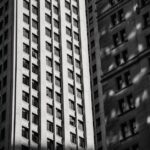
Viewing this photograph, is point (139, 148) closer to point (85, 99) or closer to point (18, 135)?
point (18, 135)

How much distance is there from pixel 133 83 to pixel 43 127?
34877 mm

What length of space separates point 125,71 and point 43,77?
37980 millimetres

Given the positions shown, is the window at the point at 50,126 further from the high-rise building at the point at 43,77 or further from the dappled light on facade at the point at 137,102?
the dappled light on facade at the point at 137,102

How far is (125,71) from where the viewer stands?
48969 millimetres

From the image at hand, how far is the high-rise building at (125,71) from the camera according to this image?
1777 inches

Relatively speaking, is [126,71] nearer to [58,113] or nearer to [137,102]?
[137,102]

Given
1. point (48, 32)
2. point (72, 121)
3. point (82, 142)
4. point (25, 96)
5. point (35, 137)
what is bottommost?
point (35, 137)

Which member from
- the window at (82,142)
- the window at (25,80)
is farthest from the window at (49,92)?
the window at (82,142)

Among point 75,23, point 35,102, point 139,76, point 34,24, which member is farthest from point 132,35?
point 75,23

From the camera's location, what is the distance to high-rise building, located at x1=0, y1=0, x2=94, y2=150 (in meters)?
78.7

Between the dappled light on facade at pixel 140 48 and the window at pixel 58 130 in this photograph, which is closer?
the dappled light on facade at pixel 140 48

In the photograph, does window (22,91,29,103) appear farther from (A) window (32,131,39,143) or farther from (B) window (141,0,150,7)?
(B) window (141,0,150,7)

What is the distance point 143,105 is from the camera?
149ft

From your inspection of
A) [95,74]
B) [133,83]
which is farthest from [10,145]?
[95,74]
